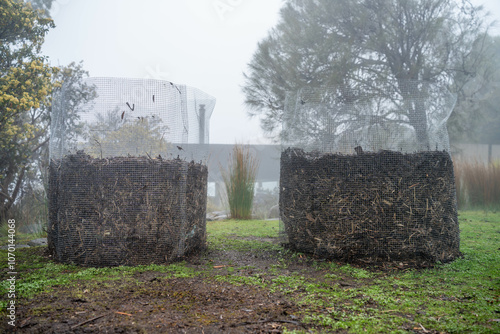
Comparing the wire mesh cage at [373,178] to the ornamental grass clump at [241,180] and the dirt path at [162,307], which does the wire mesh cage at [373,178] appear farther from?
the ornamental grass clump at [241,180]

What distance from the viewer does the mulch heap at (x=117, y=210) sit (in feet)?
9.39

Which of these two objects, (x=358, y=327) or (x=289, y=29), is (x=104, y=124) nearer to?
(x=358, y=327)

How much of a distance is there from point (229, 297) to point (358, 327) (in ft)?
2.67

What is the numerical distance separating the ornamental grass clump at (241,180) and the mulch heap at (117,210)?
3391 millimetres

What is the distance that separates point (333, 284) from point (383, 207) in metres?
0.91

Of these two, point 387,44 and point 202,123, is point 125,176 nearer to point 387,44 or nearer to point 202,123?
point 202,123

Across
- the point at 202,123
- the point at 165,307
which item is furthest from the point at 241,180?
the point at 165,307

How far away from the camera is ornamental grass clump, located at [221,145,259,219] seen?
6395mm

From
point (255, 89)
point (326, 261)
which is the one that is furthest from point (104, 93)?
point (255, 89)

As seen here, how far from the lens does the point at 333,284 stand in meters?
2.43

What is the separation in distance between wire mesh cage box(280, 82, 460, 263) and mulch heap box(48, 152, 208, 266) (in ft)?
3.99

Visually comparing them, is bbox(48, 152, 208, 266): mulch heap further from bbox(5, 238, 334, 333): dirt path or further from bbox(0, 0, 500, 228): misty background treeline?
bbox(0, 0, 500, 228): misty background treeline

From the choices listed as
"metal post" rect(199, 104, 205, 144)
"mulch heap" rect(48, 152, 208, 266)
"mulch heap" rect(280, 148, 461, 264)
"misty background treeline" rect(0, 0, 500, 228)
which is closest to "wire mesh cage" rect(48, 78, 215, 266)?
"mulch heap" rect(48, 152, 208, 266)

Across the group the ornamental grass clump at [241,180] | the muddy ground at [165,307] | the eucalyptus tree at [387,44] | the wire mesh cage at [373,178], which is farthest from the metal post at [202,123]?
the eucalyptus tree at [387,44]
